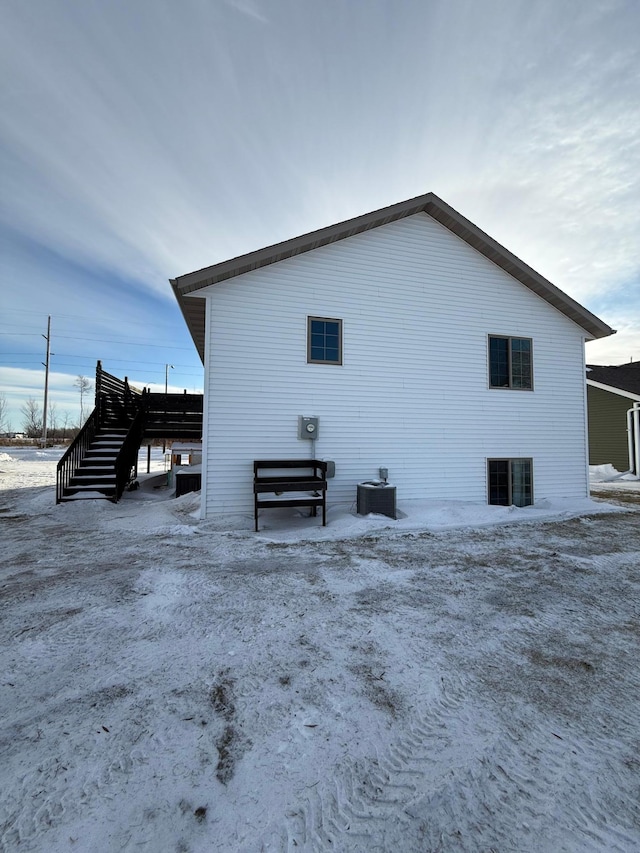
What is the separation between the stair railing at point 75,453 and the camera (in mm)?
7920

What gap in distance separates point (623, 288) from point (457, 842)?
19.8m

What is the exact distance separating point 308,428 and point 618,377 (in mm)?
18641

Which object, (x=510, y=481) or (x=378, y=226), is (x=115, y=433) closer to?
(x=378, y=226)

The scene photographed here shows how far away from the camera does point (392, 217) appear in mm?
8266

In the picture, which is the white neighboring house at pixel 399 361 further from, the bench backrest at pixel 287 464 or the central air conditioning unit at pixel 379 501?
the central air conditioning unit at pixel 379 501

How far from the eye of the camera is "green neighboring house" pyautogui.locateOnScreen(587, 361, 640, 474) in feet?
52.2

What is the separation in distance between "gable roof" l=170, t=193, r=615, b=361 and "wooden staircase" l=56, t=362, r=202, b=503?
2551 mm

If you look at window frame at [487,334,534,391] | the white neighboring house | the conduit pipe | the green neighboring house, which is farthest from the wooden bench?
the green neighboring house

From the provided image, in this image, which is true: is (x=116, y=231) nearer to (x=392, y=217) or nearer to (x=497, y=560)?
(x=392, y=217)

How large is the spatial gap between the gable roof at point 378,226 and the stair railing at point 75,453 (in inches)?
145

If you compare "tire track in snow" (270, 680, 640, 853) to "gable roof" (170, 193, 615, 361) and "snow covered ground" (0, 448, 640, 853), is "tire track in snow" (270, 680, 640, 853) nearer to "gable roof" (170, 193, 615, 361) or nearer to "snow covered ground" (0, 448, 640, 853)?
"snow covered ground" (0, 448, 640, 853)

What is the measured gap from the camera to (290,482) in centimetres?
663

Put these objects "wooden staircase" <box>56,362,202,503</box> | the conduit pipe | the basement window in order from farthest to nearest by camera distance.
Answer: the conduit pipe < the basement window < "wooden staircase" <box>56,362,202,503</box>

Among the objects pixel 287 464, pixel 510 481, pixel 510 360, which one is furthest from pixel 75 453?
pixel 510 360
